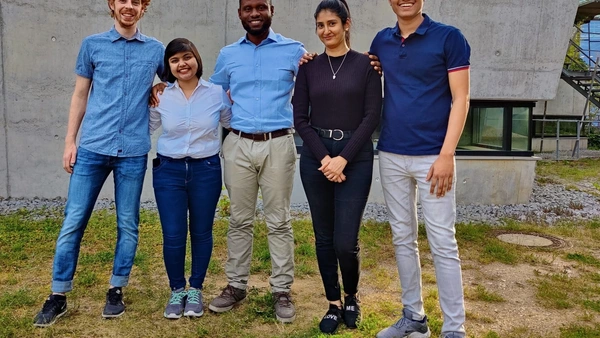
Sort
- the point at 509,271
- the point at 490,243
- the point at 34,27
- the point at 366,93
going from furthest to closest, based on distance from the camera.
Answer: the point at 34,27 < the point at 490,243 < the point at 509,271 < the point at 366,93

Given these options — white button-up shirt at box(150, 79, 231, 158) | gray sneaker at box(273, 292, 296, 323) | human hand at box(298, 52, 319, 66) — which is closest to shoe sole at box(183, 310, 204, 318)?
gray sneaker at box(273, 292, 296, 323)

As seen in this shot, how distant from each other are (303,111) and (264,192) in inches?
25.5

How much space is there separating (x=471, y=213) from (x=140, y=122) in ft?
16.6

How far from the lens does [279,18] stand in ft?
21.7

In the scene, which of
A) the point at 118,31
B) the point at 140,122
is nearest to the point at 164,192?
the point at 140,122

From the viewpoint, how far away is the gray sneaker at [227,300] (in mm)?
3281

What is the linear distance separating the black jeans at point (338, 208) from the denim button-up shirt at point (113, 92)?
1.16m

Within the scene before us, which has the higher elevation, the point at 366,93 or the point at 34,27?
the point at 34,27

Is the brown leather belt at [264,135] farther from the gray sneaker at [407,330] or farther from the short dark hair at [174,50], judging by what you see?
the gray sneaker at [407,330]

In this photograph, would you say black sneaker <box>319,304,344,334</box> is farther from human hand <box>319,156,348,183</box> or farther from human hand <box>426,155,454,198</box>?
human hand <box>426,155,454,198</box>

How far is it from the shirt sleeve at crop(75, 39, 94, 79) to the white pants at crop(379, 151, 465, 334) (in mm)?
1953

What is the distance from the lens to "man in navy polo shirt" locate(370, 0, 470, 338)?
101 inches

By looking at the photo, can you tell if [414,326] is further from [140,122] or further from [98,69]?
[98,69]

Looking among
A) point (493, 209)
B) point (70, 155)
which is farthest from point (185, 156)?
point (493, 209)
